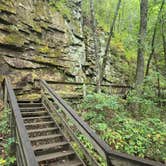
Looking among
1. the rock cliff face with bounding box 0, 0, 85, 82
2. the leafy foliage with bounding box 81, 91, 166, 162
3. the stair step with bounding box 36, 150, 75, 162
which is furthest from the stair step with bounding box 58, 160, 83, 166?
the rock cliff face with bounding box 0, 0, 85, 82

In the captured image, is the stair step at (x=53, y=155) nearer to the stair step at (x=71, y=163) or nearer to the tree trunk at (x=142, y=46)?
the stair step at (x=71, y=163)

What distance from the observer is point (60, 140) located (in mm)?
4840

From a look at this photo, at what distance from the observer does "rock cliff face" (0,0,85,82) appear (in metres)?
8.45

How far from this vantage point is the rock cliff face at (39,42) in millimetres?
8453

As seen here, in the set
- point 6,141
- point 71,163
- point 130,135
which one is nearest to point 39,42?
point 6,141

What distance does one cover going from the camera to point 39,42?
33.0 feet

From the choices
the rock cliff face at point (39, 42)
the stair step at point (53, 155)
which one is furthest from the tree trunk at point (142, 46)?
the stair step at point (53, 155)

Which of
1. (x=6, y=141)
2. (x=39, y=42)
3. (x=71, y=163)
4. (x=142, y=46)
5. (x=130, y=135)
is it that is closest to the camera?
(x=71, y=163)

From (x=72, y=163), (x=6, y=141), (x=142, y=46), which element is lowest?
(x=72, y=163)

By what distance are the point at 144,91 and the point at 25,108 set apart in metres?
6.28

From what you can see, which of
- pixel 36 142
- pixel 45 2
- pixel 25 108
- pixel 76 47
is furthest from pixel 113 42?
pixel 36 142

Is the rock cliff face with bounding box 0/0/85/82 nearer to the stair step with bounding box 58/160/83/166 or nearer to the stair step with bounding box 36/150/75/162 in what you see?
the stair step with bounding box 36/150/75/162

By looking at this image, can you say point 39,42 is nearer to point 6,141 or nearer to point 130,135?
point 6,141

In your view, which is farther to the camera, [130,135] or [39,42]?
[39,42]
